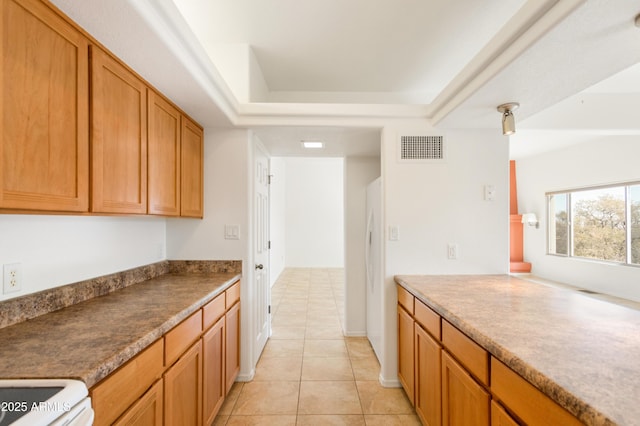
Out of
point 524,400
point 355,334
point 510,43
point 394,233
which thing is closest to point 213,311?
point 394,233

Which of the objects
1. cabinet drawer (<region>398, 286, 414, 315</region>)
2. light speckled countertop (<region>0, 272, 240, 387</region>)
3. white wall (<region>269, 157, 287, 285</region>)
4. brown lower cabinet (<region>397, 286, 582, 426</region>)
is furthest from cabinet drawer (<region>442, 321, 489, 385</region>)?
white wall (<region>269, 157, 287, 285</region>)

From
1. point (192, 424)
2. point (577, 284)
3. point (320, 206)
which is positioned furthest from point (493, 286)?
point (320, 206)

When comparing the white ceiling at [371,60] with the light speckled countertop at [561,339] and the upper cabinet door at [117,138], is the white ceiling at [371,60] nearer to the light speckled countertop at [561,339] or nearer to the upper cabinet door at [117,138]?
the upper cabinet door at [117,138]

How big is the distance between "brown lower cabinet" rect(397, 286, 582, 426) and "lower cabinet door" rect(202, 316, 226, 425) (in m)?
1.30

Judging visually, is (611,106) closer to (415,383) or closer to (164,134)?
(415,383)

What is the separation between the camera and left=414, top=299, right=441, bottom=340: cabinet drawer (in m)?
1.64

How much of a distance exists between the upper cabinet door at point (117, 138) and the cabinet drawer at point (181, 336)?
64cm

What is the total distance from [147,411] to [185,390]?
1.18ft

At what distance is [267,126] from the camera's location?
244cm

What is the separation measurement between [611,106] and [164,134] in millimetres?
4070

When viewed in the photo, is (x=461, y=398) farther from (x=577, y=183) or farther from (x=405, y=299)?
(x=577, y=183)

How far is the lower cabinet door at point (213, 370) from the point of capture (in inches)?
67.7

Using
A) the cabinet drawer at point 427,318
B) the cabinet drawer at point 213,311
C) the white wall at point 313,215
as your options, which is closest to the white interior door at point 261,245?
the cabinet drawer at point 213,311

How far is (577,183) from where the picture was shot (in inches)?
220
